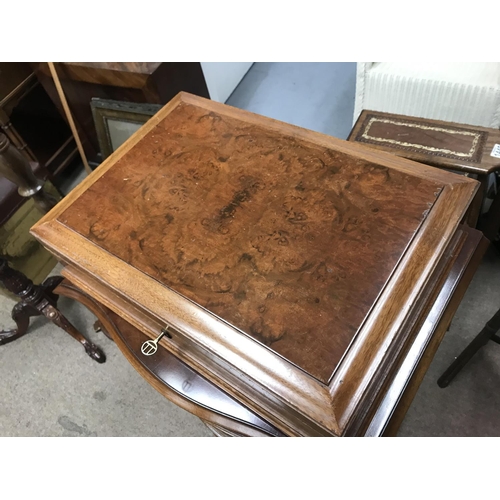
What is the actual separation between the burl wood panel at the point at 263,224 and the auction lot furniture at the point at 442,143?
1.03 ft

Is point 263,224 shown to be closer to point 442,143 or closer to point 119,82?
point 442,143

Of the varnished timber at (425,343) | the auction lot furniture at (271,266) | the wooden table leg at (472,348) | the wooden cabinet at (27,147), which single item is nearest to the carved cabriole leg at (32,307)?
the wooden cabinet at (27,147)

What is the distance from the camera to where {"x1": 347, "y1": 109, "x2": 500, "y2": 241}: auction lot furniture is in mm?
983

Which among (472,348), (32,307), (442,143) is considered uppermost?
(442,143)

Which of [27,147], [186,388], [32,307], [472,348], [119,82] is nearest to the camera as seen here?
[186,388]

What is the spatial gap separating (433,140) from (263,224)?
60 cm

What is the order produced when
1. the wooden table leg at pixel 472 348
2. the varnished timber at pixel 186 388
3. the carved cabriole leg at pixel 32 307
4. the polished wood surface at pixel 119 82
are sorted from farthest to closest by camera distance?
the polished wood surface at pixel 119 82
the carved cabriole leg at pixel 32 307
the wooden table leg at pixel 472 348
the varnished timber at pixel 186 388

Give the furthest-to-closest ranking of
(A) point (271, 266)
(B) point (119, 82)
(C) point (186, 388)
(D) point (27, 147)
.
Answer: (D) point (27, 147) < (B) point (119, 82) < (C) point (186, 388) < (A) point (271, 266)

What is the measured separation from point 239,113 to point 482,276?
91 centimetres

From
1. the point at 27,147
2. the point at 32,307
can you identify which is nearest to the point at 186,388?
the point at 32,307

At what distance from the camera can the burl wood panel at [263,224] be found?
62cm

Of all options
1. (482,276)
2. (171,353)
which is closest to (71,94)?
(171,353)

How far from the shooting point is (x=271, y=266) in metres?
0.67

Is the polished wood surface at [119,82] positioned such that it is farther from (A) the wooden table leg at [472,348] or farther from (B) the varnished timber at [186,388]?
(A) the wooden table leg at [472,348]
